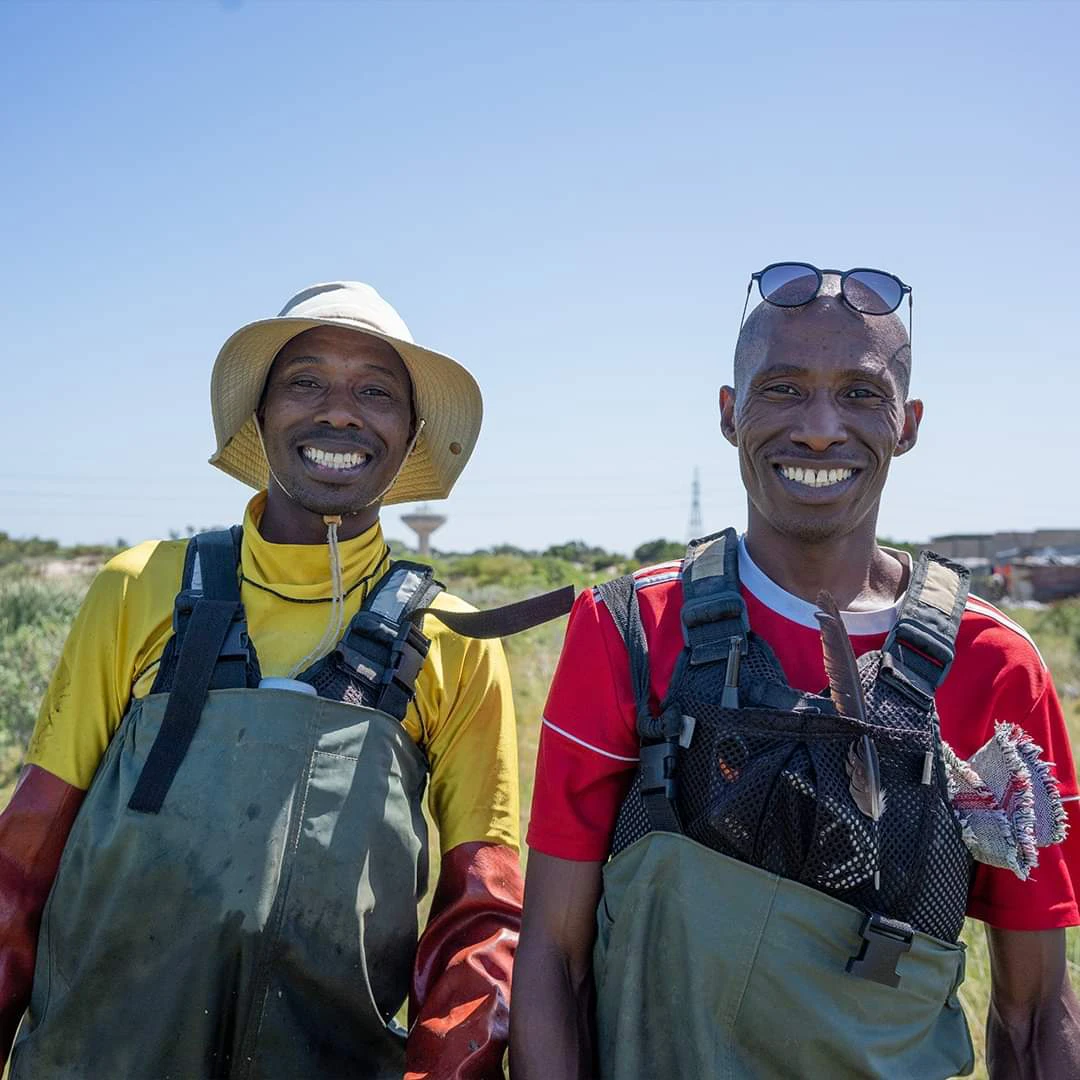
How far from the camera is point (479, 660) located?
2936 millimetres

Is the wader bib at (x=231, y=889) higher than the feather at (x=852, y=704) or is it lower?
lower

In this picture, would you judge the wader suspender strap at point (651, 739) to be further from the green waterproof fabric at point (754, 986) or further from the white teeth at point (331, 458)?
the white teeth at point (331, 458)

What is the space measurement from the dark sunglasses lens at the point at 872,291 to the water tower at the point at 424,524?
120 feet

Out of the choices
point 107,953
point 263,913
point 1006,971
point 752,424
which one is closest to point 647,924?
point 1006,971

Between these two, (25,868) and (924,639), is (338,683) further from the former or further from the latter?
(924,639)

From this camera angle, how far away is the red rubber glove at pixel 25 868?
2.67 m

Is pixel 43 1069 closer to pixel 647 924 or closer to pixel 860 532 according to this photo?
pixel 647 924

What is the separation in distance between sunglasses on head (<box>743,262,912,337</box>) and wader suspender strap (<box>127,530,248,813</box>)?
1513 millimetres

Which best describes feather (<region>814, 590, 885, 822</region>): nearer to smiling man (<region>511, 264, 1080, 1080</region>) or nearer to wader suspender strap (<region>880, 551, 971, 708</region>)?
smiling man (<region>511, 264, 1080, 1080</region>)

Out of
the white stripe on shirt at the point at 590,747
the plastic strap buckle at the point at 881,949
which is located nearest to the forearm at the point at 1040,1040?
the plastic strap buckle at the point at 881,949

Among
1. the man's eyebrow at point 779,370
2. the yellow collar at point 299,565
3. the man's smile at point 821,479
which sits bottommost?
the yellow collar at point 299,565

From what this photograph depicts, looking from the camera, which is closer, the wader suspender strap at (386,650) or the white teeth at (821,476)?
the white teeth at (821,476)

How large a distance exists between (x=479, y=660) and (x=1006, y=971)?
142cm

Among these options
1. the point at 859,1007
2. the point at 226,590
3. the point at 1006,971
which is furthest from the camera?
the point at 226,590
